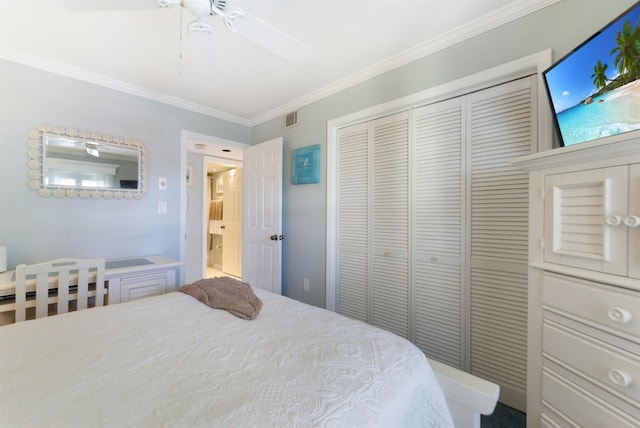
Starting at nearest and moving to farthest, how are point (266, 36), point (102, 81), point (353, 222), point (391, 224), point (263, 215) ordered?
point (266, 36) < point (391, 224) < point (102, 81) < point (353, 222) < point (263, 215)

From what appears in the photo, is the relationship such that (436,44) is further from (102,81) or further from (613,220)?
(102,81)

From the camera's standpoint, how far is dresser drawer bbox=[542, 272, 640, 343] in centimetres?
79

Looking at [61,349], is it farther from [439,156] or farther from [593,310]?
[439,156]

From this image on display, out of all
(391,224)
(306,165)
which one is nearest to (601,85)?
(391,224)

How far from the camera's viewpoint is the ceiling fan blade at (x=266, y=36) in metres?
1.21

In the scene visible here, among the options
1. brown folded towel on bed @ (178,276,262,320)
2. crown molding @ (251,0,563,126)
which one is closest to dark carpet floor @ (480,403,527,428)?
brown folded towel on bed @ (178,276,262,320)

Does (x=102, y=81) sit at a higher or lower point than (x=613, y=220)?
higher

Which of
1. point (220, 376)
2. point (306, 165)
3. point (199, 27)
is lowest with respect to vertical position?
point (220, 376)

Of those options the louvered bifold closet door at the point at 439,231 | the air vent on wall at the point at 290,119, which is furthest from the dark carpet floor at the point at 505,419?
the air vent on wall at the point at 290,119

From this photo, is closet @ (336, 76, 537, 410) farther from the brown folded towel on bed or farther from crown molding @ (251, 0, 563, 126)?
the brown folded towel on bed

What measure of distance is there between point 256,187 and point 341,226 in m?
1.26

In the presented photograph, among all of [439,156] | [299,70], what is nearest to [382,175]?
[439,156]

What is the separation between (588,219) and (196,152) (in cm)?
427

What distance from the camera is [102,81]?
2.35m
